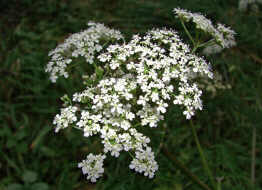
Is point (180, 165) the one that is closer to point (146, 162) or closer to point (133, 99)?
point (146, 162)

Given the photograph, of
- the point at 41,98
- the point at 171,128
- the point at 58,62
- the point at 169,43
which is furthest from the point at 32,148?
the point at 169,43

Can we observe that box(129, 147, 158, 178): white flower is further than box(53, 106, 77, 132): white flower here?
No

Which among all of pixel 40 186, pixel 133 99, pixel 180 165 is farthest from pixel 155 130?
pixel 40 186

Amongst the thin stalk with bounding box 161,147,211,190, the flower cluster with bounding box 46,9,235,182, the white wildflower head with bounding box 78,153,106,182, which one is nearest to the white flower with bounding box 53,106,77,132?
the flower cluster with bounding box 46,9,235,182

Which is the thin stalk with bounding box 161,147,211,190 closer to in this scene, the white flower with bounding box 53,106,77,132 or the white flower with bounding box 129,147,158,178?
the white flower with bounding box 129,147,158,178

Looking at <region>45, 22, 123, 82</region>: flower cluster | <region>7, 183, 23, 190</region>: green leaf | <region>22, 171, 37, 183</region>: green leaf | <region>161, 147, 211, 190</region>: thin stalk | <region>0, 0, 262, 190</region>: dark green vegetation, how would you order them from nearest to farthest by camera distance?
<region>45, 22, 123, 82</region>: flower cluster, <region>161, 147, 211, 190</region>: thin stalk, <region>0, 0, 262, 190</region>: dark green vegetation, <region>7, 183, 23, 190</region>: green leaf, <region>22, 171, 37, 183</region>: green leaf

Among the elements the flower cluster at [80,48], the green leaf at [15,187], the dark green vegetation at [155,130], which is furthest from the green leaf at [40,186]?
the flower cluster at [80,48]

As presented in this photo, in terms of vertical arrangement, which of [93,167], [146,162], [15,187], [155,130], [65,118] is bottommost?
[15,187]

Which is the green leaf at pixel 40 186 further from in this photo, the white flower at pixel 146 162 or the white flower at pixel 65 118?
the white flower at pixel 146 162
